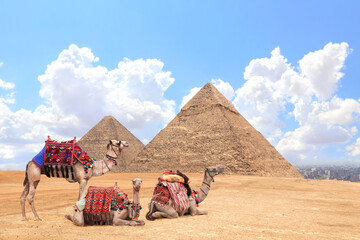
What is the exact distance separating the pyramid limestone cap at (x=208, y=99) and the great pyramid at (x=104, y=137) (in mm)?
20380

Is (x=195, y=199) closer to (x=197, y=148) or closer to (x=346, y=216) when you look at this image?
(x=346, y=216)

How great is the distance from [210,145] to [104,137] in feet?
120

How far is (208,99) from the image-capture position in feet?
225

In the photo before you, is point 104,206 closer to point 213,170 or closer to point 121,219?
point 121,219

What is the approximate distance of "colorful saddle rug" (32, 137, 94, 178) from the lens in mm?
8117

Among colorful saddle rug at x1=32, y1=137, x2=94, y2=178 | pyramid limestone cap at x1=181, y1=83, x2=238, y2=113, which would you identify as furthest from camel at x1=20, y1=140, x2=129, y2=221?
pyramid limestone cap at x1=181, y1=83, x2=238, y2=113

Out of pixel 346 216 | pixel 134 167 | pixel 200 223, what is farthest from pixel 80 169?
pixel 134 167

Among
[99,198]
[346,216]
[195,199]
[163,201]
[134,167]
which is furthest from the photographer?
[134,167]

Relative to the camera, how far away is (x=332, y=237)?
6516 mm

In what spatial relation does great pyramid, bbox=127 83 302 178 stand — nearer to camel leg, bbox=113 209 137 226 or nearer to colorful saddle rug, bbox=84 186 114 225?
camel leg, bbox=113 209 137 226

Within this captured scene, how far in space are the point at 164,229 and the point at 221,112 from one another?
2321 inches

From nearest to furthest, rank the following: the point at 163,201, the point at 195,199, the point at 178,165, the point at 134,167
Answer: the point at 163,201, the point at 195,199, the point at 178,165, the point at 134,167

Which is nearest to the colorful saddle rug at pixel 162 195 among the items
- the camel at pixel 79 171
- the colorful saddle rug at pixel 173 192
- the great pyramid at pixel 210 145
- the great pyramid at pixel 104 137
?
the colorful saddle rug at pixel 173 192

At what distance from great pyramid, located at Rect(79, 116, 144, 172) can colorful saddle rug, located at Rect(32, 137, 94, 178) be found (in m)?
70.9
